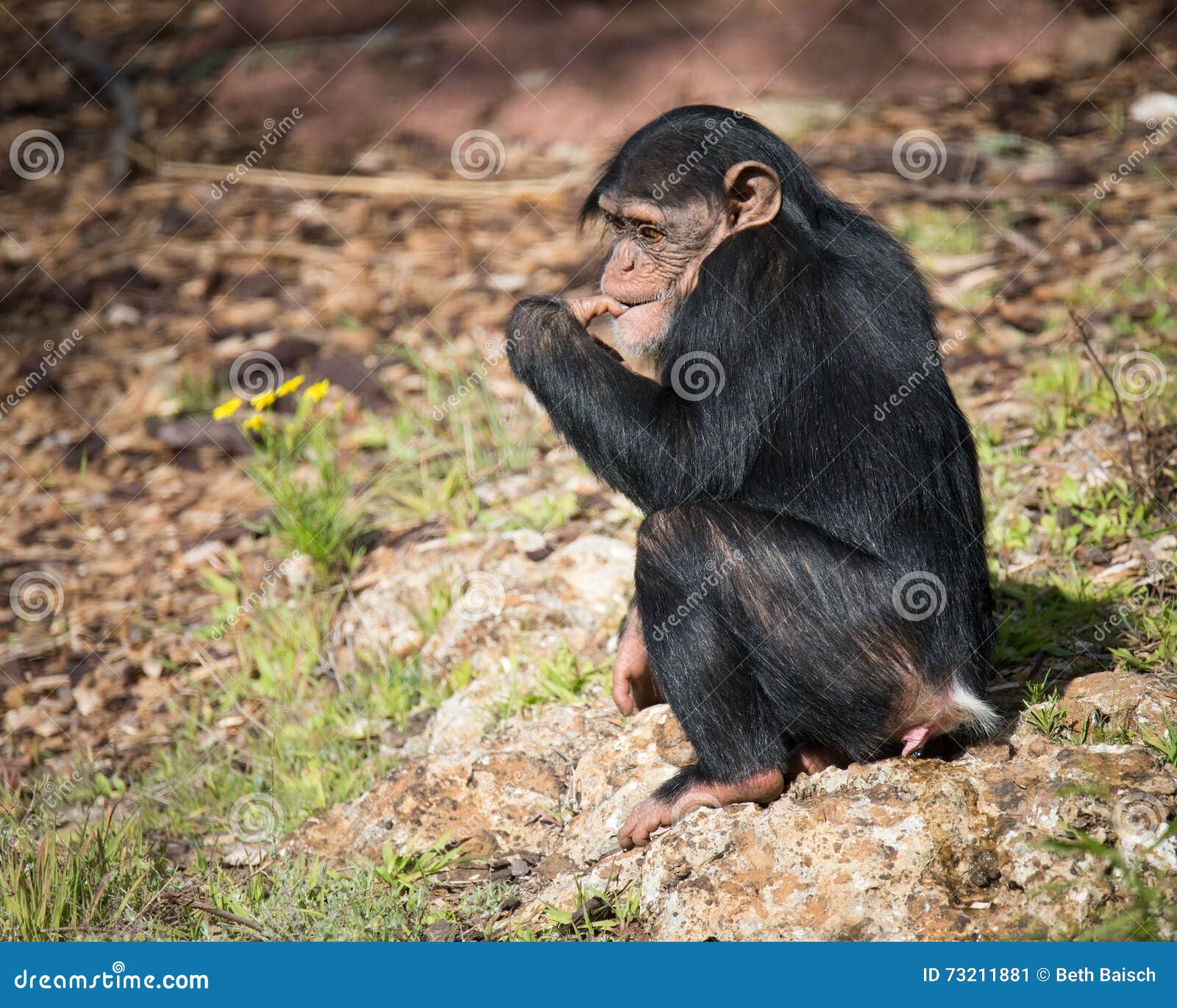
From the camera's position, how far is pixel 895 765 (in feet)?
11.4

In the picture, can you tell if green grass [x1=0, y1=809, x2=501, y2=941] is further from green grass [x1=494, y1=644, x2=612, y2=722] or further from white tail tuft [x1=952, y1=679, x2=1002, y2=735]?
white tail tuft [x1=952, y1=679, x2=1002, y2=735]

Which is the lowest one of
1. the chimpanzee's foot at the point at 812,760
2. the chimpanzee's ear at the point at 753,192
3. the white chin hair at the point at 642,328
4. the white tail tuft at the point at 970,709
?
the chimpanzee's foot at the point at 812,760

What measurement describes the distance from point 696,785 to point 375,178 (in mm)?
6823

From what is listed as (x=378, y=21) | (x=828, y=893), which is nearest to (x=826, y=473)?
(x=828, y=893)

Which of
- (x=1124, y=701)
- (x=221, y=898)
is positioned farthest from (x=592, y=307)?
(x=221, y=898)

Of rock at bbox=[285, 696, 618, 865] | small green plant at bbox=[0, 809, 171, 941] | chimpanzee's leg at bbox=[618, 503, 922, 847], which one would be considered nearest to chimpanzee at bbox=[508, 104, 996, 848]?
chimpanzee's leg at bbox=[618, 503, 922, 847]

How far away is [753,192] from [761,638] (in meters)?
1.38

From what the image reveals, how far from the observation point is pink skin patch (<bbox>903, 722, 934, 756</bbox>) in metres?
3.53

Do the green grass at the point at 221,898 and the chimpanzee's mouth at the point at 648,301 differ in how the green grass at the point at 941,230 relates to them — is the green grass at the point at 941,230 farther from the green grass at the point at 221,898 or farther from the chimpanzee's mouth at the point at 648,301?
the green grass at the point at 221,898

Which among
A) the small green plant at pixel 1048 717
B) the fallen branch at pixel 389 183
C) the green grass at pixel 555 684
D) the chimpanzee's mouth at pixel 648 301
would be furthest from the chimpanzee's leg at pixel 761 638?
the fallen branch at pixel 389 183

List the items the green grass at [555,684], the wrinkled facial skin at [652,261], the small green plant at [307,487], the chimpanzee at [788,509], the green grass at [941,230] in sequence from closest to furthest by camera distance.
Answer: the chimpanzee at [788,509] < the wrinkled facial skin at [652,261] < the green grass at [555,684] < the small green plant at [307,487] < the green grass at [941,230]

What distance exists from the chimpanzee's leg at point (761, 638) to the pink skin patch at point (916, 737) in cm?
6

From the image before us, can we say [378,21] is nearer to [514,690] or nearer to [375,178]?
[375,178]

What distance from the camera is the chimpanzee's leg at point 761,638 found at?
136 inches
